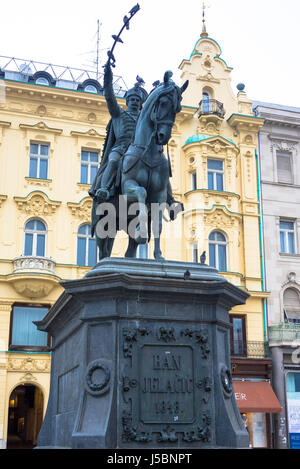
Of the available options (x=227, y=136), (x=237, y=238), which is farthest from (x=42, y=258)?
(x=227, y=136)

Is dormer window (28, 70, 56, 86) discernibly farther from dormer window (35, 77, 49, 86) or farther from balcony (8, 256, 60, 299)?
balcony (8, 256, 60, 299)

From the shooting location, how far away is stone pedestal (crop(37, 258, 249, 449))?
23.5 ft

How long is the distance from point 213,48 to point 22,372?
2009 cm

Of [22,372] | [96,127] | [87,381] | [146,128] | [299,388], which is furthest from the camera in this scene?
[96,127]

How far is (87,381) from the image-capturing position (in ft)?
24.0

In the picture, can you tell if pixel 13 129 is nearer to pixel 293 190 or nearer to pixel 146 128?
pixel 293 190

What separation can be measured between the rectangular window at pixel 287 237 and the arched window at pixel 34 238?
11972 mm

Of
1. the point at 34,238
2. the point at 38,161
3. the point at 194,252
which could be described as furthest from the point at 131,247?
the point at 38,161

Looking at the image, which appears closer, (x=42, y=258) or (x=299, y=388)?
(x=42, y=258)

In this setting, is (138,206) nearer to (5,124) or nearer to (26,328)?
(26,328)

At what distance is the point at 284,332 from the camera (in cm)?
2883

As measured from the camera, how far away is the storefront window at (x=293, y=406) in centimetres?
2702

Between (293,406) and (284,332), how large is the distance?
130 inches

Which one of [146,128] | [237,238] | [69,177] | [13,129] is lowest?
[146,128]
